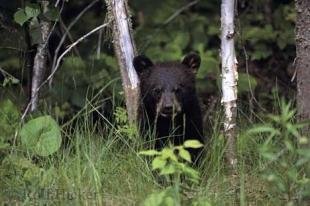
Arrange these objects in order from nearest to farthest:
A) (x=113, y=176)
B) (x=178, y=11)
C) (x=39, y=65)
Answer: (x=113, y=176)
(x=39, y=65)
(x=178, y=11)

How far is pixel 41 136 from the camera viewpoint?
6273mm

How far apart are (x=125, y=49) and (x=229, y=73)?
1100mm

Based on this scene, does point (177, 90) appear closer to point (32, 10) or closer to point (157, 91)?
point (157, 91)

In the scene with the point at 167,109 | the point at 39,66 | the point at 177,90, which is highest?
the point at 39,66

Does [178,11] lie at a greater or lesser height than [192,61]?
greater

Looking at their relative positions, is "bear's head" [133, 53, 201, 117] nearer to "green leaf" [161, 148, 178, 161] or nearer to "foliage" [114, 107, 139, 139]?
"foliage" [114, 107, 139, 139]

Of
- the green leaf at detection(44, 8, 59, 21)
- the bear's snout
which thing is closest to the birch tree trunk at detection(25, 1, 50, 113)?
the green leaf at detection(44, 8, 59, 21)

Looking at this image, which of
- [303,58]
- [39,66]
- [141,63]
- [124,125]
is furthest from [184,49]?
[303,58]

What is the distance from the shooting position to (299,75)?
6.14 metres

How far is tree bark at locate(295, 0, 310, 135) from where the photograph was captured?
602 cm

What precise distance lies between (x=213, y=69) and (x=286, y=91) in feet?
3.32

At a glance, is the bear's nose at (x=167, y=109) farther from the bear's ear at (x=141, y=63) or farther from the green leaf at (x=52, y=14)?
the green leaf at (x=52, y=14)

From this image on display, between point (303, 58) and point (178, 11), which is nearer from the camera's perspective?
point (303, 58)

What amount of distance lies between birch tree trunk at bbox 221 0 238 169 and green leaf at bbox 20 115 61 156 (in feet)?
4.59
